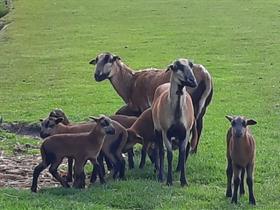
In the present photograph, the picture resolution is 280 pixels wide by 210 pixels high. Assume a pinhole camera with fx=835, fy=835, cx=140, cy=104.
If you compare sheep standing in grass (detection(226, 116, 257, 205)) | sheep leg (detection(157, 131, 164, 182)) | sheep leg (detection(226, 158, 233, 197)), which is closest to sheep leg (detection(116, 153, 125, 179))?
sheep leg (detection(157, 131, 164, 182))

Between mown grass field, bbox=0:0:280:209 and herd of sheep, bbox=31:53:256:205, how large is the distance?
1.11 feet

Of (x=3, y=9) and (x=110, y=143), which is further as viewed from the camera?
(x=3, y=9)

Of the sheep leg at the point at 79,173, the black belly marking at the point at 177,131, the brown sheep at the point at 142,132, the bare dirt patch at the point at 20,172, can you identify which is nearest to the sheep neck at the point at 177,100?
the black belly marking at the point at 177,131

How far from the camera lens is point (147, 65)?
26609 millimetres

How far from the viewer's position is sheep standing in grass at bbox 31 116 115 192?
1176 cm

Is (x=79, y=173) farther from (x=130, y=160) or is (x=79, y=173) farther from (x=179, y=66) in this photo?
(x=179, y=66)

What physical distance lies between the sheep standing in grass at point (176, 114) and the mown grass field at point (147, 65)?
497mm

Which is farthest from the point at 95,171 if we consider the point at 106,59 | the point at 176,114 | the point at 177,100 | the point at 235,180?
the point at 106,59

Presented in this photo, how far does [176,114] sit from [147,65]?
1448 cm

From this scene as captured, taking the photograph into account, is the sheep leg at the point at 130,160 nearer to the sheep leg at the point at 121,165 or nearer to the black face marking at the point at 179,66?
the sheep leg at the point at 121,165

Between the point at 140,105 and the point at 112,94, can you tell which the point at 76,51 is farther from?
the point at 140,105

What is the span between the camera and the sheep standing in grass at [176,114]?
12094mm

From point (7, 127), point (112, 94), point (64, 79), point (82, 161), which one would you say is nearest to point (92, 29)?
point (64, 79)

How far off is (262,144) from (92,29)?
83.2 feet
